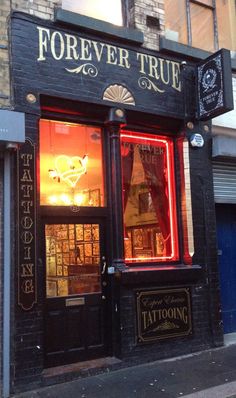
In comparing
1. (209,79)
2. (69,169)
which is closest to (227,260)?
→ (209,79)

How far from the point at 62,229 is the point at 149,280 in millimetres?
1469

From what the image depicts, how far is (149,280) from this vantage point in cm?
646

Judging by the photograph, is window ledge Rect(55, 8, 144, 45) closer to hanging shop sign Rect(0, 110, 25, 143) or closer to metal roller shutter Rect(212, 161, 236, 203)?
hanging shop sign Rect(0, 110, 25, 143)

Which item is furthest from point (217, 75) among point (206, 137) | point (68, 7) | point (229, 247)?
point (229, 247)

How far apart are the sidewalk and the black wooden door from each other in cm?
46

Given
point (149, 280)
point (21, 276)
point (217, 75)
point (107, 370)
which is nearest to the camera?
point (21, 276)

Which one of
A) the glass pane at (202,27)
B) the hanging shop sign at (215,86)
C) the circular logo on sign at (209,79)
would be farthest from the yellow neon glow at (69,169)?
the glass pane at (202,27)

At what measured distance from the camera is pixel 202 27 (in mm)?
8188

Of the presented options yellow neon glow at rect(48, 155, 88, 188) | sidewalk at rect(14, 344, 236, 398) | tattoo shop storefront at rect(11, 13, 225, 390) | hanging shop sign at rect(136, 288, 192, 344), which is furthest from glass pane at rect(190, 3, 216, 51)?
sidewalk at rect(14, 344, 236, 398)

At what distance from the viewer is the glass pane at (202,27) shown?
8.02m

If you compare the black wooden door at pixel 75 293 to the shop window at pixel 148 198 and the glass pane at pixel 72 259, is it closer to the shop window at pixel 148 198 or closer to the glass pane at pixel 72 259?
the glass pane at pixel 72 259

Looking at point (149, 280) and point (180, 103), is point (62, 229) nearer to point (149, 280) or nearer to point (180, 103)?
point (149, 280)

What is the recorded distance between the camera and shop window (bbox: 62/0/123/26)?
6677 millimetres

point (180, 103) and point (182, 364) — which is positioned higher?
point (180, 103)
